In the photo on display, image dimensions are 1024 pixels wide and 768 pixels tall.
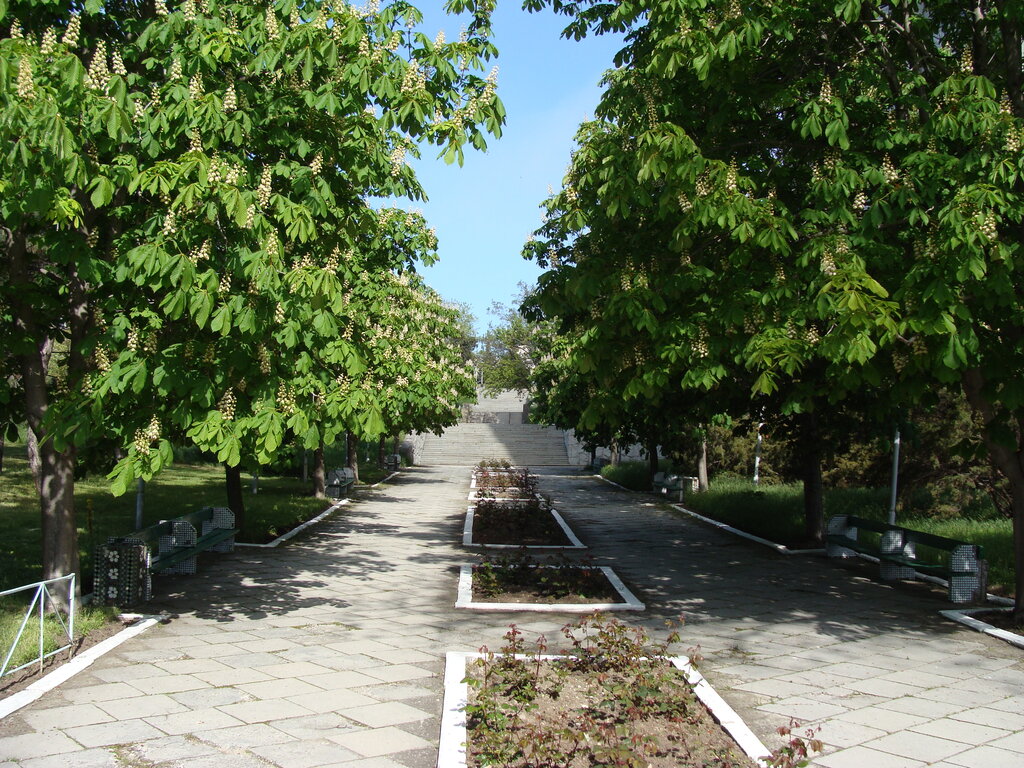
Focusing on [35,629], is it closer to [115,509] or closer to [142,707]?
[142,707]

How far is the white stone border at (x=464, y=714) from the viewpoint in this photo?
4812 mm

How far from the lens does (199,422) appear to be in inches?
245

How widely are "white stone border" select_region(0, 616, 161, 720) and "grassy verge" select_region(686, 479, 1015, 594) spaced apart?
9295 mm

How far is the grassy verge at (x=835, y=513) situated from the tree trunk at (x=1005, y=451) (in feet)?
6.20

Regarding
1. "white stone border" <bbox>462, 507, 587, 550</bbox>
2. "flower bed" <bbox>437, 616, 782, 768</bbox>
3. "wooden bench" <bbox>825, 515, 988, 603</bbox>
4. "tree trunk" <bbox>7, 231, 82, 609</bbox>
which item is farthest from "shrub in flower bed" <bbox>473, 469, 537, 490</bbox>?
"flower bed" <bbox>437, 616, 782, 768</bbox>

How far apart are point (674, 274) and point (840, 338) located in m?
1.80

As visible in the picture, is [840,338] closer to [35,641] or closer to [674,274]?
[674,274]

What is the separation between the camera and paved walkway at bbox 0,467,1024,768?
5.01 m

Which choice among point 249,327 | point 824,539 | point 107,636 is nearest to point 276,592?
point 107,636

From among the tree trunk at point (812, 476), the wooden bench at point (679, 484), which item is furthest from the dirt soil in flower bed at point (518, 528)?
the wooden bench at point (679, 484)

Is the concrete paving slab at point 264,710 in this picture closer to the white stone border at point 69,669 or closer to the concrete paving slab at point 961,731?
the white stone border at point 69,669

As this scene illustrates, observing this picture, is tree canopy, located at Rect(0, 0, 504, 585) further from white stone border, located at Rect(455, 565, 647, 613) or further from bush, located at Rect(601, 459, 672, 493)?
bush, located at Rect(601, 459, 672, 493)

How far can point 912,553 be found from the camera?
11.1 m

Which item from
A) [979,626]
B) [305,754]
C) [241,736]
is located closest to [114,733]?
[241,736]
